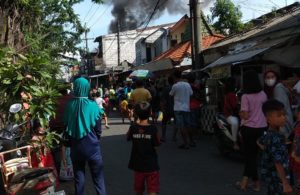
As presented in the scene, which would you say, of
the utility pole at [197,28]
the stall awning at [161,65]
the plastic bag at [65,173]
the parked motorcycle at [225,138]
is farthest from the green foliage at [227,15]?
the plastic bag at [65,173]

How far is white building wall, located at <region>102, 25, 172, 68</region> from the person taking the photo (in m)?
57.8

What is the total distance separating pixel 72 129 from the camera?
633 centimetres

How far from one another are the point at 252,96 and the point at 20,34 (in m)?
3.97

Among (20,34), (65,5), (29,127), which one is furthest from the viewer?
(65,5)

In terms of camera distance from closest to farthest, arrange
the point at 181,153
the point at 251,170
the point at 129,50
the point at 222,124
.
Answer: the point at 251,170, the point at 222,124, the point at 181,153, the point at 129,50

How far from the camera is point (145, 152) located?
5961 mm

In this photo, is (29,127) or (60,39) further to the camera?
(60,39)

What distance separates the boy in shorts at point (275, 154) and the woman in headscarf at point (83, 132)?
7.09 ft

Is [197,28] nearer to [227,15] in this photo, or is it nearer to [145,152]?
[145,152]

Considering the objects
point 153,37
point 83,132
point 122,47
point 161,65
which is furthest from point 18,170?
point 122,47

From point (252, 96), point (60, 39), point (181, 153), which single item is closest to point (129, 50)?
point (60, 39)

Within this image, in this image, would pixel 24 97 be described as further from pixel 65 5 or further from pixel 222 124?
pixel 65 5

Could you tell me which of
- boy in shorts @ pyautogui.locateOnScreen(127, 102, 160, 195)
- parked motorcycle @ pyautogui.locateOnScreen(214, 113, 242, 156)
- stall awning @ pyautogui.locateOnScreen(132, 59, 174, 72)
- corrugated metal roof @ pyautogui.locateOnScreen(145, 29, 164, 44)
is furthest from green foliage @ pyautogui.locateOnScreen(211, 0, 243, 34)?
boy in shorts @ pyautogui.locateOnScreen(127, 102, 160, 195)

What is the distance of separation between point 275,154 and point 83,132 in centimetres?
243
